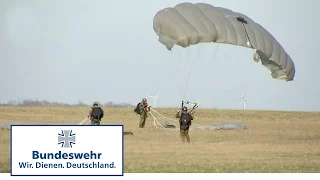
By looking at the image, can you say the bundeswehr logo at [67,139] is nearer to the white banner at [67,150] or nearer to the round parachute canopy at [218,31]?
the white banner at [67,150]

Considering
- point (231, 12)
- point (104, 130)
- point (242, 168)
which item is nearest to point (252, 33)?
point (231, 12)

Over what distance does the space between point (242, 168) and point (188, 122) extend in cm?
641

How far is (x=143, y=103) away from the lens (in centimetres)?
3328

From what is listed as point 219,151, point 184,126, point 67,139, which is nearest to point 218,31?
point 184,126

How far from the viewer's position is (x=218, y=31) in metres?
26.8

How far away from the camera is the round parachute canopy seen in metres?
26.9

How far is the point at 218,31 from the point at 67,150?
941 centimetres

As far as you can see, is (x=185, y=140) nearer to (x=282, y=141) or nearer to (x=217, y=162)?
(x=282, y=141)

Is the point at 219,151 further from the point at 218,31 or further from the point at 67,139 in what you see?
the point at 67,139

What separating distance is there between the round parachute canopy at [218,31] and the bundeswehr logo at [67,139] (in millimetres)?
8927

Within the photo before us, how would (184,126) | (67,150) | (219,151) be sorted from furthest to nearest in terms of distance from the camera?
1. (184,126)
2. (219,151)
3. (67,150)

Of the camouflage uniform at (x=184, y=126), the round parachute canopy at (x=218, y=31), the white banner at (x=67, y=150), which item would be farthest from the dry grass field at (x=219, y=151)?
the round parachute canopy at (x=218, y=31)

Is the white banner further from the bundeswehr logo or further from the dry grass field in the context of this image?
the dry grass field

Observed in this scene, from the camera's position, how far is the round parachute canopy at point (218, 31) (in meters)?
26.9
